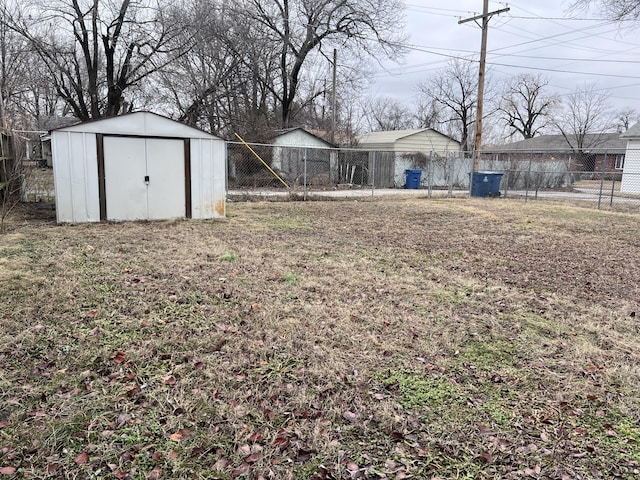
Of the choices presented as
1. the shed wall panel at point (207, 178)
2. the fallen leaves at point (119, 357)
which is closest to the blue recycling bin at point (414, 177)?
the shed wall panel at point (207, 178)

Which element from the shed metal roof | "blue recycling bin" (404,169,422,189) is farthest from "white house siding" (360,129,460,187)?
"blue recycling bin" (404,169,422,189)

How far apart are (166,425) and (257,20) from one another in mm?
25579

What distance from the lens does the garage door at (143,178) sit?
9.09 meters

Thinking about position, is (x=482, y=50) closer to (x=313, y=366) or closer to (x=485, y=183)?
(x=485, y=183)

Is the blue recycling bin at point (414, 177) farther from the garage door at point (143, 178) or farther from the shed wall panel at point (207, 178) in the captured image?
the garage door at point (143, 178)

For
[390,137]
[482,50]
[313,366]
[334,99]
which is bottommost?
[313,366]

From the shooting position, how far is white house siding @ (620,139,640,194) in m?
21.6

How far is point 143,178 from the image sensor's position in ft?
30.9

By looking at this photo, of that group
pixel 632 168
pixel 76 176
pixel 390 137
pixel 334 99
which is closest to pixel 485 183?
pixel 632 168

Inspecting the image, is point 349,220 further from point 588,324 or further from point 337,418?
point 337,418

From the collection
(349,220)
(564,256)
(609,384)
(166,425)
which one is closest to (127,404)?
A: (166,425)

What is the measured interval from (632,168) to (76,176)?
24339 mm

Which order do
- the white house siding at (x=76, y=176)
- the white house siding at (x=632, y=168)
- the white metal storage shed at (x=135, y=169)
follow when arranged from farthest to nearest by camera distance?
the white house siding at (x=632, y=168)
the white metal storage shed at (x=135, y=169)
the white house siding at (x=76, y=176)

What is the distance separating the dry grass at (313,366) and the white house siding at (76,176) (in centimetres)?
226
